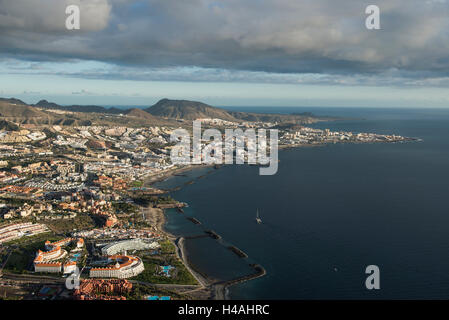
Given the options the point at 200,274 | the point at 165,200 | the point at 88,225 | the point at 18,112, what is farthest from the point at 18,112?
the point at 200,274

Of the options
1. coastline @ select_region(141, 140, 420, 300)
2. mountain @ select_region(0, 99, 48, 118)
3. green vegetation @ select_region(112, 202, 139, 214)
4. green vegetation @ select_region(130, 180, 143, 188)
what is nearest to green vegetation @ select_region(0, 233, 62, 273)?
green vegetation @ select_region(112, 202, 139, 214)

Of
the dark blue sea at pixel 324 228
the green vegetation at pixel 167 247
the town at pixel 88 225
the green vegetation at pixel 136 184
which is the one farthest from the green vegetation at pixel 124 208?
the green vegetation at pixel 136 184

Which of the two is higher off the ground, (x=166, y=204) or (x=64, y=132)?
(x=64, y=132)

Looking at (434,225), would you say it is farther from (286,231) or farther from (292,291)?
(292,291)

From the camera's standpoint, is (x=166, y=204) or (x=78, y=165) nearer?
(x=166, y=204)
